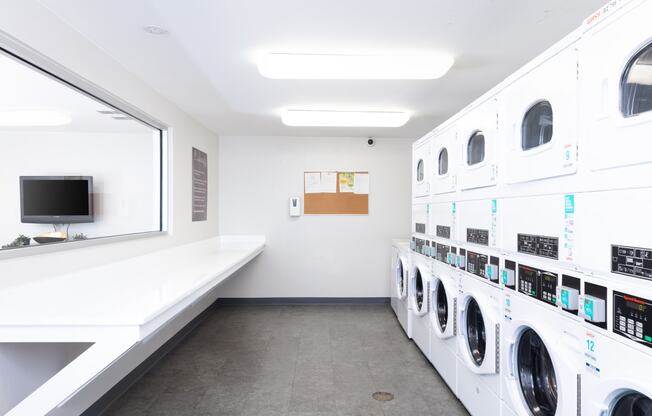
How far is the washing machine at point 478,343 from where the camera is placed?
2080mm

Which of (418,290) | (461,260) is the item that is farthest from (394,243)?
(461,260)

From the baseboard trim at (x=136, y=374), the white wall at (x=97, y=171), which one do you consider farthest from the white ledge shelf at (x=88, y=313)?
the baseboard trim at (x=136, y=374)

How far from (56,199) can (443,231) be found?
2.53 meters

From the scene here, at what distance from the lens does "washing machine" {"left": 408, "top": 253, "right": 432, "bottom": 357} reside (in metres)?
3.35

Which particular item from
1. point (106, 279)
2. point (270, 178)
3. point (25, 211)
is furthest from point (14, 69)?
point (270, 178)

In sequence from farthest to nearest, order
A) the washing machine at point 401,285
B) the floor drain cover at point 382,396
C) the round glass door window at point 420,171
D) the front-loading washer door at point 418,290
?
the washing machine at point 401,285, the front-loading washer door at point 418,290, the round glass door window at point 420,171, the floor drain cover at point 382,396

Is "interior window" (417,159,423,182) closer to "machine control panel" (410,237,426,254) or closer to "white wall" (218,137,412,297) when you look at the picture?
"machine control panel" (410,237,426,254)

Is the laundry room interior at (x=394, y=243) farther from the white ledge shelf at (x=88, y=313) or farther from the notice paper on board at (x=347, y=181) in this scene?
the notice paper on board at (x=347, y=181)

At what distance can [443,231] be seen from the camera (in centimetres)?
298

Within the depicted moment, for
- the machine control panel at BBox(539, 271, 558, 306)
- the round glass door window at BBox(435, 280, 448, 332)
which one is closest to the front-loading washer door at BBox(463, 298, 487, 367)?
the round glass door window at BBox(435, 280, 448, 332)

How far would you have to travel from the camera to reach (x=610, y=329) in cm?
126

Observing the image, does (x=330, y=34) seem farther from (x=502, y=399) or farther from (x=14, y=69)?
(x=502, y=399)

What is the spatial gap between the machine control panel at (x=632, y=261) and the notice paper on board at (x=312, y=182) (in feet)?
14.5

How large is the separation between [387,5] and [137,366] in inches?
123
